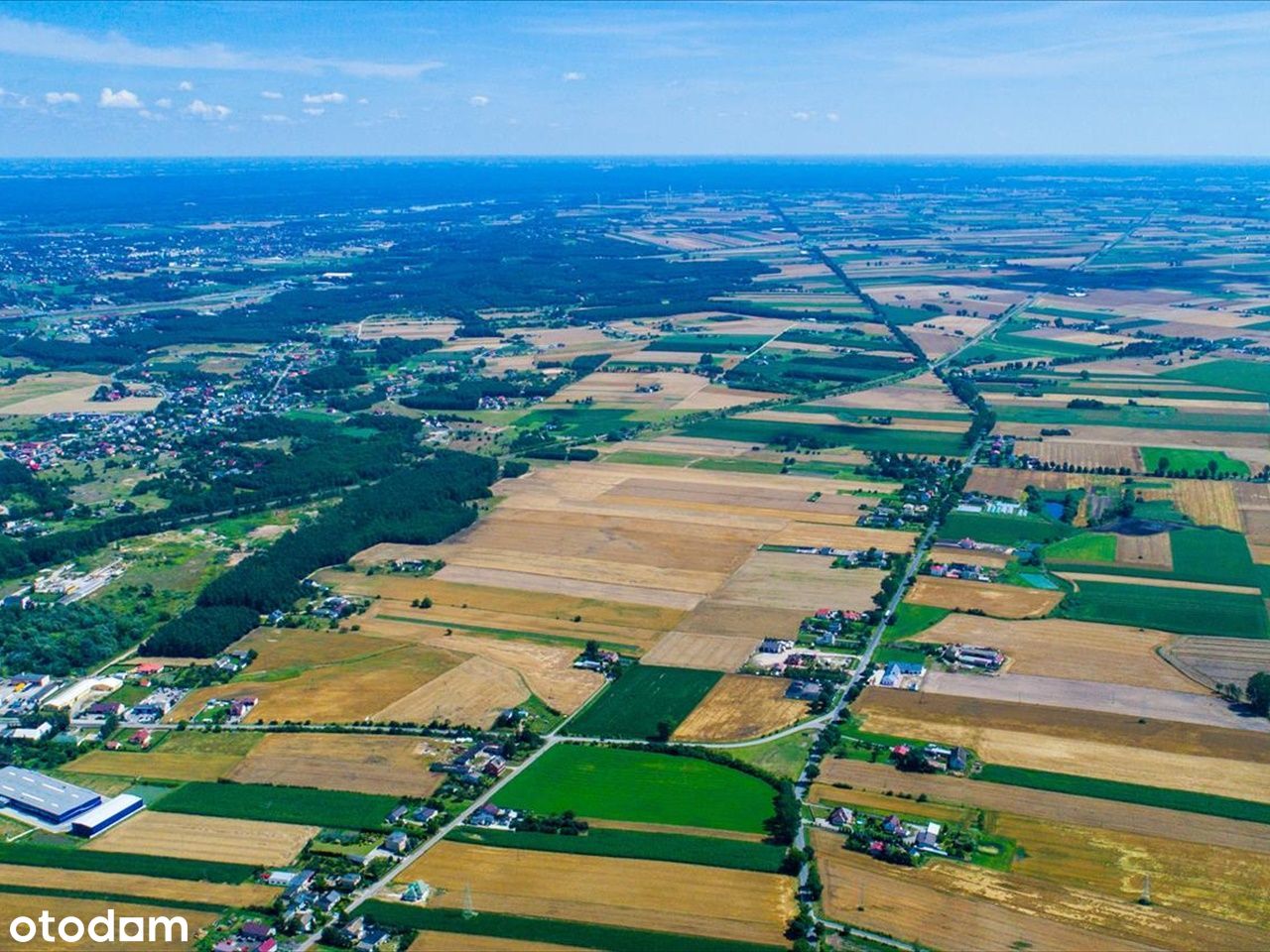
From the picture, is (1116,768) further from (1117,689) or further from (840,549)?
(840,549)

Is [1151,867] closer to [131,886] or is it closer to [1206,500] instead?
[131,886]

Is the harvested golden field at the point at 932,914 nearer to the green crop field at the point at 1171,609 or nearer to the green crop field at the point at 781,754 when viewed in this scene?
the green crop field at the point at 781,754

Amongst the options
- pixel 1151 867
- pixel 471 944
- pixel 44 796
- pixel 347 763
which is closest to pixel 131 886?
pixel 44 796

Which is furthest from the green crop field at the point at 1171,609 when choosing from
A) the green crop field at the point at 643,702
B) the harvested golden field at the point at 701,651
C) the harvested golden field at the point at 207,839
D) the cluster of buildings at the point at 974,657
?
the harvested golden field at the point at 207,839

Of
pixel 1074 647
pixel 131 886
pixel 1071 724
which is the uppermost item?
pixel 1074 647

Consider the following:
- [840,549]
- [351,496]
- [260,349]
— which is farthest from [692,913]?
[260,349]

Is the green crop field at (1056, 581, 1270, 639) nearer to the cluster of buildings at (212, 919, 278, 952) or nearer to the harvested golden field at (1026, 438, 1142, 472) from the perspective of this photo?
the harvested golden field at (1026, 438, 1142, 472)
